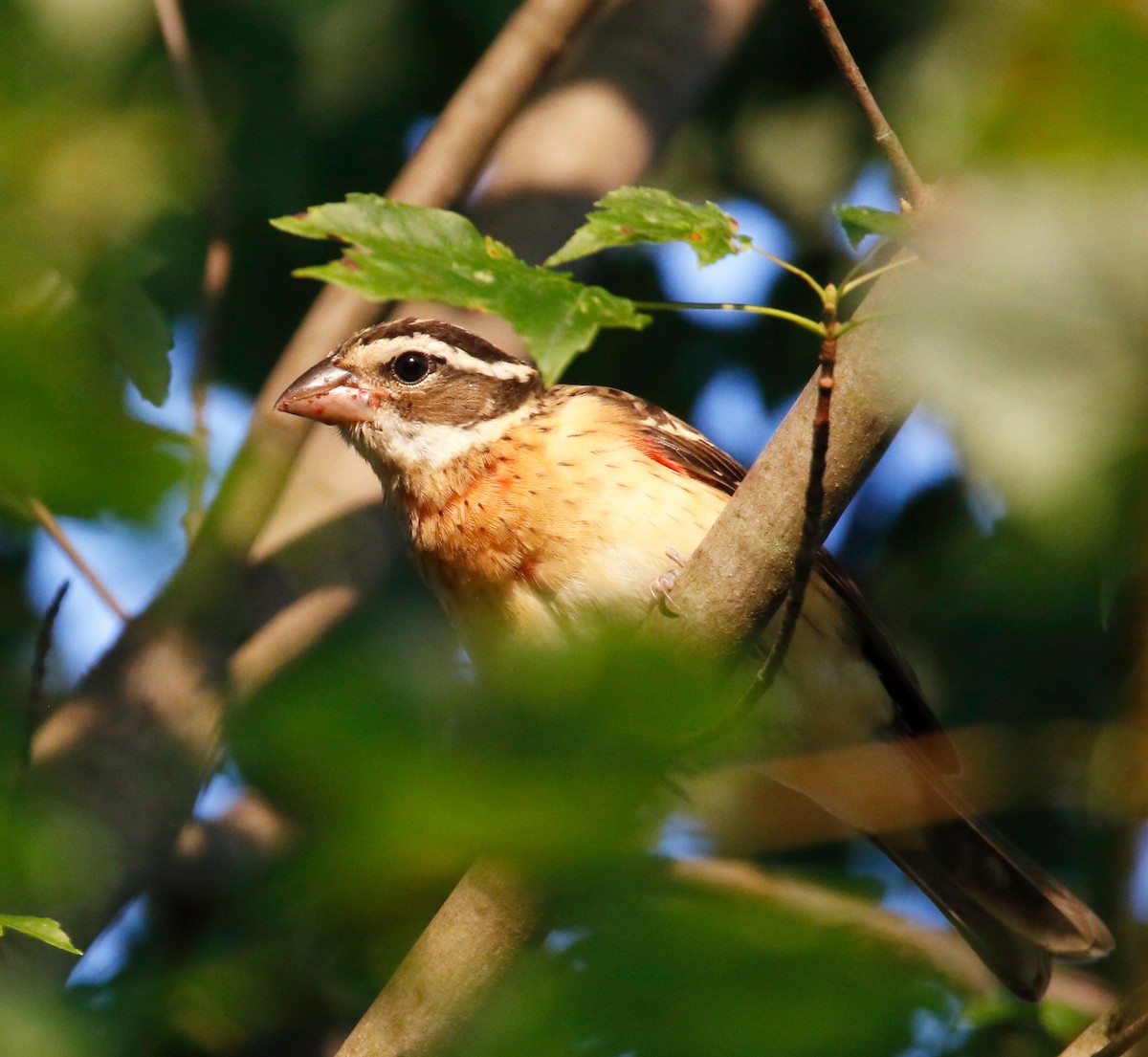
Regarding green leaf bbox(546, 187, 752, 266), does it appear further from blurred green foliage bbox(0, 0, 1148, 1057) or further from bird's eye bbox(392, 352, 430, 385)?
bird's eye bbox(392, 352, 430, 385)

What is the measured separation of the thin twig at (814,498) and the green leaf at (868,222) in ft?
0.44

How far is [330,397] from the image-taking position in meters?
5.27

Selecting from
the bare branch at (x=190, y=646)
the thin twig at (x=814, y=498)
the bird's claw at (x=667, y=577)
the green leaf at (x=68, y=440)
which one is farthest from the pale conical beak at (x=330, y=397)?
the green leaf at (x=68, y=440)

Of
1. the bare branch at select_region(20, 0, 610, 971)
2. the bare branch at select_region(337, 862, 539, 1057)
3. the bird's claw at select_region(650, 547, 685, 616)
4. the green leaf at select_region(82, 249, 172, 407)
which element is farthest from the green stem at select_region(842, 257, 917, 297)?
the green leaf at select_region(82, 249, 172, 407)

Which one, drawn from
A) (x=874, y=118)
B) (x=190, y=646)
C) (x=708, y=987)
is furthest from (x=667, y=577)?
(x=708, y=987)

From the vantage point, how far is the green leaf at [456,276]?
8.10 feet

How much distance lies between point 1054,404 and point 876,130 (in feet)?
5.66

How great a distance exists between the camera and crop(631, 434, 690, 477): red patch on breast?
520 centimetres

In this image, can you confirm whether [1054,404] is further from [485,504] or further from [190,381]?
[190,381]

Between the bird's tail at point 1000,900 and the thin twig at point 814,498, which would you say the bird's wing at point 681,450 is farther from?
the thin twig at point 814,498

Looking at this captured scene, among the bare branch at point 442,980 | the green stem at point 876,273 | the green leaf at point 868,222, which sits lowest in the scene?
the bare branch at point 442,980

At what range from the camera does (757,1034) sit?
1761mm

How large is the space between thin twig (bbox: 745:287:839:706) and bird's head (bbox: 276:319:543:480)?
A: 2.24 m

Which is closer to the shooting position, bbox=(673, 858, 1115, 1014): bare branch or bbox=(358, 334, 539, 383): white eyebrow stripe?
bbox=(673, 858, 1115, 1014): bare branch
